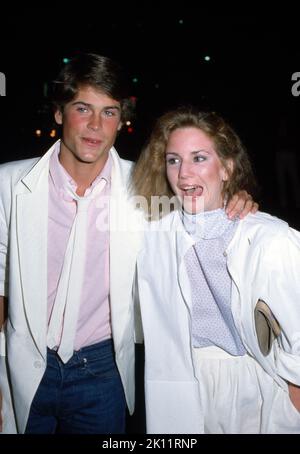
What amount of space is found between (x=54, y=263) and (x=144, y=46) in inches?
288

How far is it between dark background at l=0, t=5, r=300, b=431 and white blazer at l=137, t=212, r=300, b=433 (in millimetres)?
4414

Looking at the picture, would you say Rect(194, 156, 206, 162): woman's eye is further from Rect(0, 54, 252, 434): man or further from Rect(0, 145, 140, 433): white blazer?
Rect(0, 145, 140, 433): white blazer

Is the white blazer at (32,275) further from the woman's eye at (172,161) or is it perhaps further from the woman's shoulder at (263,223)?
the woman's shoulder at (263,223)

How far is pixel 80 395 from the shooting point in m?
1.98

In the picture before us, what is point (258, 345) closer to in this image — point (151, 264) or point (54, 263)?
point (151, 264)

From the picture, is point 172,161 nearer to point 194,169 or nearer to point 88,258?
point 194,169

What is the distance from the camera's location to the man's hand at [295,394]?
1709 mm

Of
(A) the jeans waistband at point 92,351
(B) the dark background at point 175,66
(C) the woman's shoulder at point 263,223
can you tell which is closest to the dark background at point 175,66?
(B) the dark background at point 175,66

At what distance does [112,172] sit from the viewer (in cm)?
216

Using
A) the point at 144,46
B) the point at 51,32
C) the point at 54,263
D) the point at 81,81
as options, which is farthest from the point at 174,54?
the point at 54,263

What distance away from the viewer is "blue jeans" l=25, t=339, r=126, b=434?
1.96m

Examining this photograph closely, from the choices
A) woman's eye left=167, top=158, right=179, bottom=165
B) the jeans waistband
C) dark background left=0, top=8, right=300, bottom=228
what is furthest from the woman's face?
dark background left=0, top=8, right=300, bottom=228

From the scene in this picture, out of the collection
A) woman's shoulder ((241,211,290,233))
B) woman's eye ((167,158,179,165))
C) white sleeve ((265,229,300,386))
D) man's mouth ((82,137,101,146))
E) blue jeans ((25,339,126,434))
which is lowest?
blue jeans ((25,339,126,434))

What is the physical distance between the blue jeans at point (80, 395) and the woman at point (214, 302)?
0.25m
